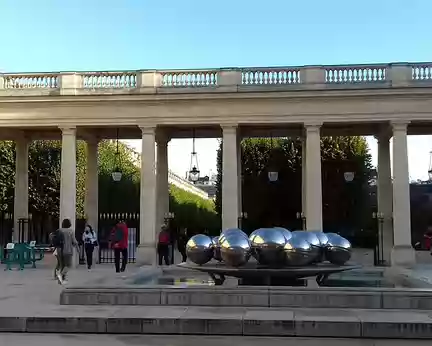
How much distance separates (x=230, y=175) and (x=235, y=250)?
1268 centimetres

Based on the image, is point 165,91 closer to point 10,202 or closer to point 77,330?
point 77,330

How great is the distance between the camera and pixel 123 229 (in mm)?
21297

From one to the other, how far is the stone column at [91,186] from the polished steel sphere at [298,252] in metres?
17.7

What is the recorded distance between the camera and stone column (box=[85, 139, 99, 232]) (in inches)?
1190

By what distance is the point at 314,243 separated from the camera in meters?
14.3

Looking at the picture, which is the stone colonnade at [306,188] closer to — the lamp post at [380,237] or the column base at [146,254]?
the column base at [146,254]

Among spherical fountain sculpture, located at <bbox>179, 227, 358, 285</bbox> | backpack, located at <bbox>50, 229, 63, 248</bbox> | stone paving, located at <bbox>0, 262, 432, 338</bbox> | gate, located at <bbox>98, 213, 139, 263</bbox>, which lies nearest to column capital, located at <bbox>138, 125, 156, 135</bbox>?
gate, located at <bbox>98, 213, 139, 263</bbox>

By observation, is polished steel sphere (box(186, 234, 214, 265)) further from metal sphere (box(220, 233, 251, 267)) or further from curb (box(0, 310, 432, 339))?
curb (box(0, 310, 432, 339))

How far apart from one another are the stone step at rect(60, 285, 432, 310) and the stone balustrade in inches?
580

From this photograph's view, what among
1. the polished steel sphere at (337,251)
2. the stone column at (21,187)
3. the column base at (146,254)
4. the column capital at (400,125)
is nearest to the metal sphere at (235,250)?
the polished steel sphere at (337,251)

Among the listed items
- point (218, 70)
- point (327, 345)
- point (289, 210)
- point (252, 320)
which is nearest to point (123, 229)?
point (218, 70)

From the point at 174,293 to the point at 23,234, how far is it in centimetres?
1845

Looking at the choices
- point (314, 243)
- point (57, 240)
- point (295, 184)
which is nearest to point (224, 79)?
point (57, 240)

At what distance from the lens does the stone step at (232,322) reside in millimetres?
10391
